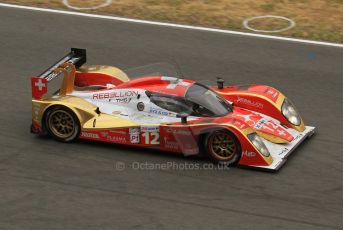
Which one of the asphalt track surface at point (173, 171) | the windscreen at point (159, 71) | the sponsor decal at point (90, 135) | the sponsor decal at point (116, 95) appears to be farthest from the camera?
the windscreen at point (159, 71)

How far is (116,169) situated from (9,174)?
1.59 metres

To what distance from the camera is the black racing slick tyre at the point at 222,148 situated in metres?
12.9

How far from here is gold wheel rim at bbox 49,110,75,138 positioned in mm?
13828

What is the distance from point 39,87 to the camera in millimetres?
14078

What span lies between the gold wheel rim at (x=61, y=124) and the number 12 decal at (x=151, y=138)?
1248 millimetres

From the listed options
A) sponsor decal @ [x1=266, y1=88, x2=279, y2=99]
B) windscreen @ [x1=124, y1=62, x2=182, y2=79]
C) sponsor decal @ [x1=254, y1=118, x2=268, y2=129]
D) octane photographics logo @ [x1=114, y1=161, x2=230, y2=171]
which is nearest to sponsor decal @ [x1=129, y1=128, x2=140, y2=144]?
octane photographics logo @ [x1=114, y1=161, x2=230, y2=171]

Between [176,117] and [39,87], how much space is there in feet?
7.76

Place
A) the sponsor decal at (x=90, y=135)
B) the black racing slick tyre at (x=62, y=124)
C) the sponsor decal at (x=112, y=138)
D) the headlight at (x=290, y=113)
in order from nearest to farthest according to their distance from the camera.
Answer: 1. the sponsor decal at (x=112, y=138)
2. the sponsor decal at (x=90, y=135)
3. the black racing slick tyre at (x=62, y=124)
4. the headlight at (x=290, y=113)

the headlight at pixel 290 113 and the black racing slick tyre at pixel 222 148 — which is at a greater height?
the headlight at pixel 290 113

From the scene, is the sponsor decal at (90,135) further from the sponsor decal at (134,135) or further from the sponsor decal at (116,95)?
the sponsor decal at (116,95)

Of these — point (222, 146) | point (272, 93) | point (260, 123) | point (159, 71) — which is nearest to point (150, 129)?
point (222, 146)

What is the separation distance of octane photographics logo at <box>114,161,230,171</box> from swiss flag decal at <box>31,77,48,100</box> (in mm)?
1855

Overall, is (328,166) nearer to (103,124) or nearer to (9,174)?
(103,124)

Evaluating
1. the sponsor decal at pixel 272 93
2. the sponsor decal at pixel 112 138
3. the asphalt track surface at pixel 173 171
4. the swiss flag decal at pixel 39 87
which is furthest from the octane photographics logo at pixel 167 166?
the sponsor decal at pixel 272 93
